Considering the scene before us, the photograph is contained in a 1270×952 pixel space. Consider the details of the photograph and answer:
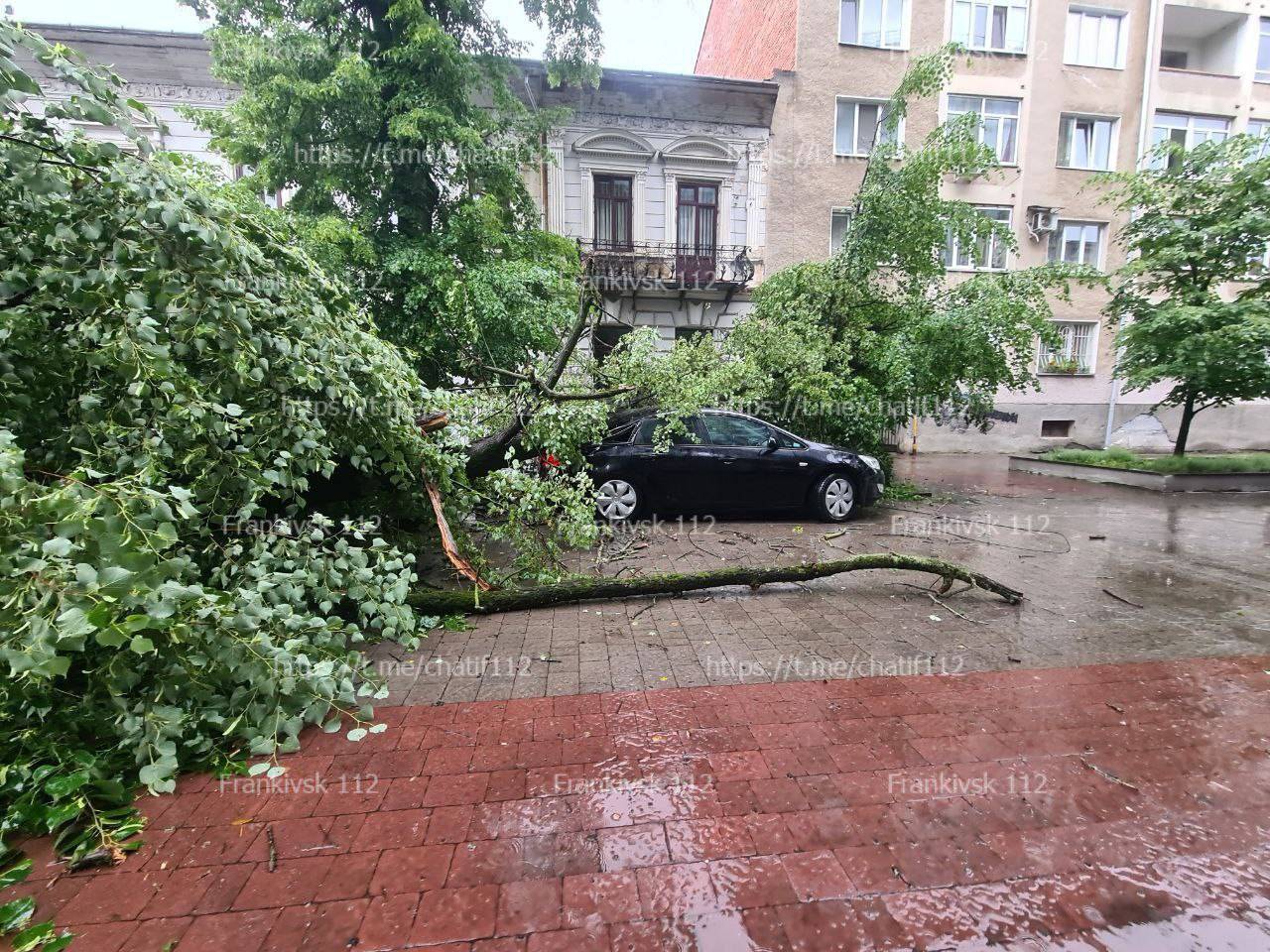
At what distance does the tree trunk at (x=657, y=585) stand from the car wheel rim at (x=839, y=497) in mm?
2869

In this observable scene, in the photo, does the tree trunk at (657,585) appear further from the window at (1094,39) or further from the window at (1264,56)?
the window at (1264,56)

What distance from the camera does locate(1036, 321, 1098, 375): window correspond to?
687 inches

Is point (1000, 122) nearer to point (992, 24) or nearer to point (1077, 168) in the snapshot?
point (992, 24)

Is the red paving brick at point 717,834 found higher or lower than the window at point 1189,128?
lower

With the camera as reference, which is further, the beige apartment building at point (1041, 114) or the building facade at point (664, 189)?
the beige apartment building at point (1041, 114)

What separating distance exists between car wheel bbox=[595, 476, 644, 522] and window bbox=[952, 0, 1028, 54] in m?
17.4

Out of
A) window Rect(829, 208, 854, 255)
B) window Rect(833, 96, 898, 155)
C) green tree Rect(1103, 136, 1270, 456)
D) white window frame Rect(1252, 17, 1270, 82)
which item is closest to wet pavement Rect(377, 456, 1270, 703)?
green tree Rect(1103, 136, 1270, 456)

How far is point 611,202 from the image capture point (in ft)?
46.4

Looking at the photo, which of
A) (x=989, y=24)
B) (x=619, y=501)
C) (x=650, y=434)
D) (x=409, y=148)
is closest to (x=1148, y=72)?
(x=989, y=24)

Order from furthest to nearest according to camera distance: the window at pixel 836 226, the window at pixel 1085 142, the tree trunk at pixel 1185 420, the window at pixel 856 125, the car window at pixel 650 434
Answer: the window at pixel 1085 142 → the window at pixel 856 125 → the window at pixel 836 226 → the tree trunk at pixel 1185 420 → the car window at pixel 650 434

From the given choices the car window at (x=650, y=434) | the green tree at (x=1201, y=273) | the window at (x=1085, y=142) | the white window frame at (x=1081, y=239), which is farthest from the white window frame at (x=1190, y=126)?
the car window at (x=650, y=434)

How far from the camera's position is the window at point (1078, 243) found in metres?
17.4

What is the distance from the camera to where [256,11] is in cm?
817

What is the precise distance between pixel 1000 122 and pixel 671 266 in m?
11.2
